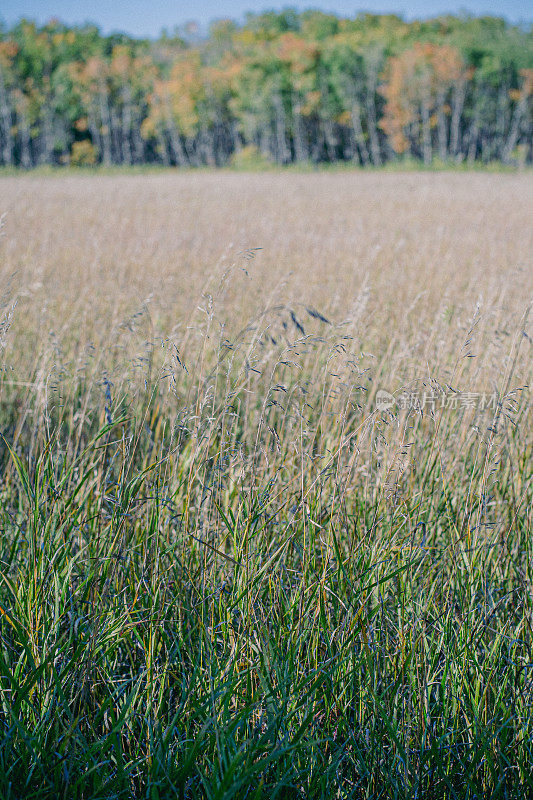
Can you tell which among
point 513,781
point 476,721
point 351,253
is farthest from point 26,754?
point 351,253

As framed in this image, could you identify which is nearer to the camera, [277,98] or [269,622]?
[269,622]

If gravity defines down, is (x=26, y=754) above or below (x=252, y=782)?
above

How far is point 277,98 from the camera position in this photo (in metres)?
53.3

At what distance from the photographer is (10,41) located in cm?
6197

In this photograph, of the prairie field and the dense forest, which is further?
the dense forest

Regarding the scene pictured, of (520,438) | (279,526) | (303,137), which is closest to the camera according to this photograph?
(279,526)

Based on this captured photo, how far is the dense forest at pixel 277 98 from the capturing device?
52.3 m

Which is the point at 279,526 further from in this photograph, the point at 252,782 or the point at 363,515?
the point at 252,782

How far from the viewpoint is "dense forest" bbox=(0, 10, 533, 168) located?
5234cm

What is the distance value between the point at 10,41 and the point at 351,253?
74603 mm

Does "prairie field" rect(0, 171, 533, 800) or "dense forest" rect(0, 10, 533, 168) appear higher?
"dense forest" rect(0, 10, 533, 168)

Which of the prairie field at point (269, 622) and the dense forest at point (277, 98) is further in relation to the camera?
the dense forest at point (277, 98)

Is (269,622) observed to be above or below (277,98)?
below

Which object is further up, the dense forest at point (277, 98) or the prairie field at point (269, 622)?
the dense forest at point (277, 98)
